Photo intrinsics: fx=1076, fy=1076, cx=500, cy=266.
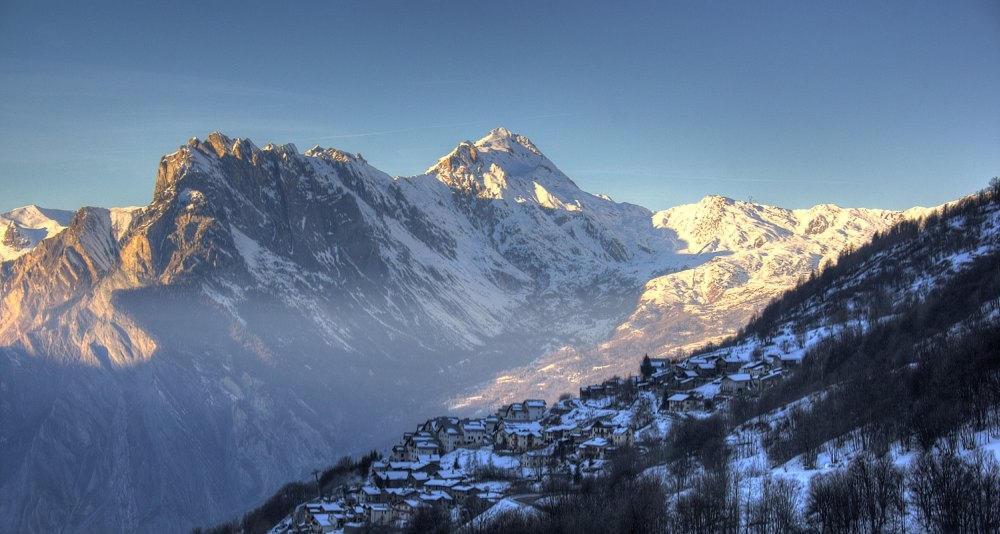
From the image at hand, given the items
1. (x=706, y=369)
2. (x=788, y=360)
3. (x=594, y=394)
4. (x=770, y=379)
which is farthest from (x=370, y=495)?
(x=788, y=360)

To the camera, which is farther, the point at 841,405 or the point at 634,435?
the point at 634,435

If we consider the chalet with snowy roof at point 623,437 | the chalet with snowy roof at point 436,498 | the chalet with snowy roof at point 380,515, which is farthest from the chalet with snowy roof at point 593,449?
the chalet with snowy roof at point 380,515

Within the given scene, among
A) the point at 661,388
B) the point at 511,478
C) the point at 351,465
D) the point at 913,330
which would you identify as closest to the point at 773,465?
the point at 511,478

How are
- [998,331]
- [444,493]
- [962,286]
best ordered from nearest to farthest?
[998,331] < [444,493] < [962,286]

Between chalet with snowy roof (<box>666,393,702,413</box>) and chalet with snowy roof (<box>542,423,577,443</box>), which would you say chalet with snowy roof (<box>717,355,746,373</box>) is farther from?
chalet with snowy roof (<box>542,423,577,443</box>)

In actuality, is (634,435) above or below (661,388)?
below

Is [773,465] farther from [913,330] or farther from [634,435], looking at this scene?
[913,330]
